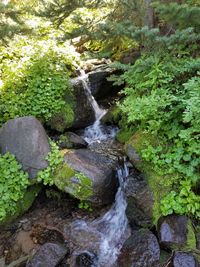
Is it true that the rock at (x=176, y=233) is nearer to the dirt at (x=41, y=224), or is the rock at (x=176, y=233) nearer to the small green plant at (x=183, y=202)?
the small green plant at (x=183, y=202)

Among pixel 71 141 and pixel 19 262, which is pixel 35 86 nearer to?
pixel 71 141

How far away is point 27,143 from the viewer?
Answer: 5.46m

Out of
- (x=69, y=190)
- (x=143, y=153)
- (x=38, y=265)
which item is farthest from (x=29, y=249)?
(x=143, y=153)

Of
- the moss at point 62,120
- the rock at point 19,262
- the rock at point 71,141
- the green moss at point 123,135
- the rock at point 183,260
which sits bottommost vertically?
the rock at point 183,260

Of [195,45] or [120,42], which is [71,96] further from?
[195,45]

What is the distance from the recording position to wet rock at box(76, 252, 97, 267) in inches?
178

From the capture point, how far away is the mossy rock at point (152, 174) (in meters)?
4.57

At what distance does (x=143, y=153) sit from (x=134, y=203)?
2.79 feet

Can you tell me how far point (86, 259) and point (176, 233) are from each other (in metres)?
1.48

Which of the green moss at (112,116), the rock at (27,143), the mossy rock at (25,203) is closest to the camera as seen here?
the mossy rock at (25,203)

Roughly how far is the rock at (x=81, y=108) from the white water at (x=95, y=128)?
0.64 ft

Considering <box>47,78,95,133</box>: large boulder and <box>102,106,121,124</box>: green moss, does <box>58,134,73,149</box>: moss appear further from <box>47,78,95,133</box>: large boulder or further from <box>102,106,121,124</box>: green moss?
<box>102,106,121,124</box>: green moss

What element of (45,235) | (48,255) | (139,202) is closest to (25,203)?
(45,235)

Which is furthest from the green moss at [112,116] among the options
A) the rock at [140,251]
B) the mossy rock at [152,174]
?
the rock at [140,251]
